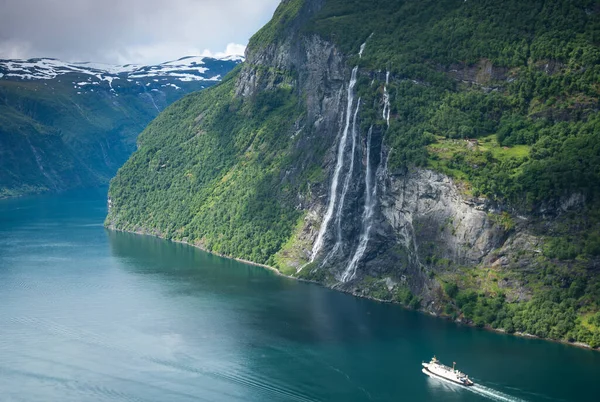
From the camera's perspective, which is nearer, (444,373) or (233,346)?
(444,373)

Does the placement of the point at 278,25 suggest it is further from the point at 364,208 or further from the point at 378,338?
the point at 378,338

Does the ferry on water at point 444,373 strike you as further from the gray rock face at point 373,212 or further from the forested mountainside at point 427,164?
the gray rock face at point 373,212

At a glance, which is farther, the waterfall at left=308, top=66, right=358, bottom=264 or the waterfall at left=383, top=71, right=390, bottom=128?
the waterfall at left=308, top=66, right=358, bottom=264

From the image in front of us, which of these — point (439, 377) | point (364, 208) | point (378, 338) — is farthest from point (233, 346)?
point (364, 208)

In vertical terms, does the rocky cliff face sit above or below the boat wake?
above

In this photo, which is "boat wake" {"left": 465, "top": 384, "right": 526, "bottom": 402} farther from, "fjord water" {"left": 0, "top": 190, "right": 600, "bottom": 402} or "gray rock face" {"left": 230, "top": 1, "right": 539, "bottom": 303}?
"gray rock face" {"left": 230, "top": 1, "right": 539, "bottom": 303}

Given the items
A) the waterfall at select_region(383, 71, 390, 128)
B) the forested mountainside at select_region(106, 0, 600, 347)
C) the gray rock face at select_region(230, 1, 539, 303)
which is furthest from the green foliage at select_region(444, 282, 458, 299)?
the waterfall at select_region(383, 71, 390, 128)
